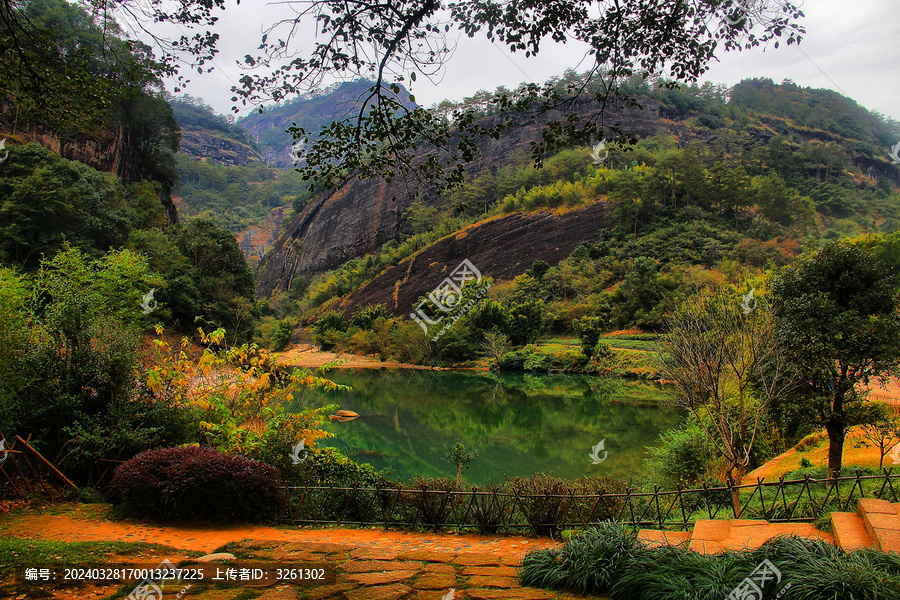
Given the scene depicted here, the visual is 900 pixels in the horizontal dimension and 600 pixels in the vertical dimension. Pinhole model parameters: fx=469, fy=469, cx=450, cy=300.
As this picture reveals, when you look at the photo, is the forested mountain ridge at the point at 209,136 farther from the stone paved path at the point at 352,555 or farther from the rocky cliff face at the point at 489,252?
the stone paved path at the point at 352,555

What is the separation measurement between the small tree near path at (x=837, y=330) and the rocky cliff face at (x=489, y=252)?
33137 mm

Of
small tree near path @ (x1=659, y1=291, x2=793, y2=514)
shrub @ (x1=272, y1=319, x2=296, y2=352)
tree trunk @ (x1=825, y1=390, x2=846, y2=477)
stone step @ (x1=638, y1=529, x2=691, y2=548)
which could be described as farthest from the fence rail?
shrub @ (x1=272, y1=319, x2=296, y2=352)

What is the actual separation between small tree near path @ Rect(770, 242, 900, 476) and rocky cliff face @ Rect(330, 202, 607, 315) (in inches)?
1305

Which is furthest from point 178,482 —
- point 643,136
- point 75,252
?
point 643,136

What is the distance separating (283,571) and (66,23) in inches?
1290

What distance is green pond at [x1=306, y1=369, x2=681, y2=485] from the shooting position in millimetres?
10500

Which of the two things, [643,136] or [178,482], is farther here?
[643,136]

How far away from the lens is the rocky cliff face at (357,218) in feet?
184

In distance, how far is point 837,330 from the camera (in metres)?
6.17

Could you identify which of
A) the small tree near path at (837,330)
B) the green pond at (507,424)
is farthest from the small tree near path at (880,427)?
the green pond at (507,424)

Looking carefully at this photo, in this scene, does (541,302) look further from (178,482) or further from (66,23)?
(66,23)

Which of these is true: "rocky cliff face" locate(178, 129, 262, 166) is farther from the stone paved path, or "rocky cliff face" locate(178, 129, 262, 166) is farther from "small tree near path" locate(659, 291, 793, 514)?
"small tree near path" locate(659, 291, 793, 514)

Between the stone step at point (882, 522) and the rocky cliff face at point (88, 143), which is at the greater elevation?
the rocky cliff face at point (88, 143)

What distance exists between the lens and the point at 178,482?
14.7 ft
